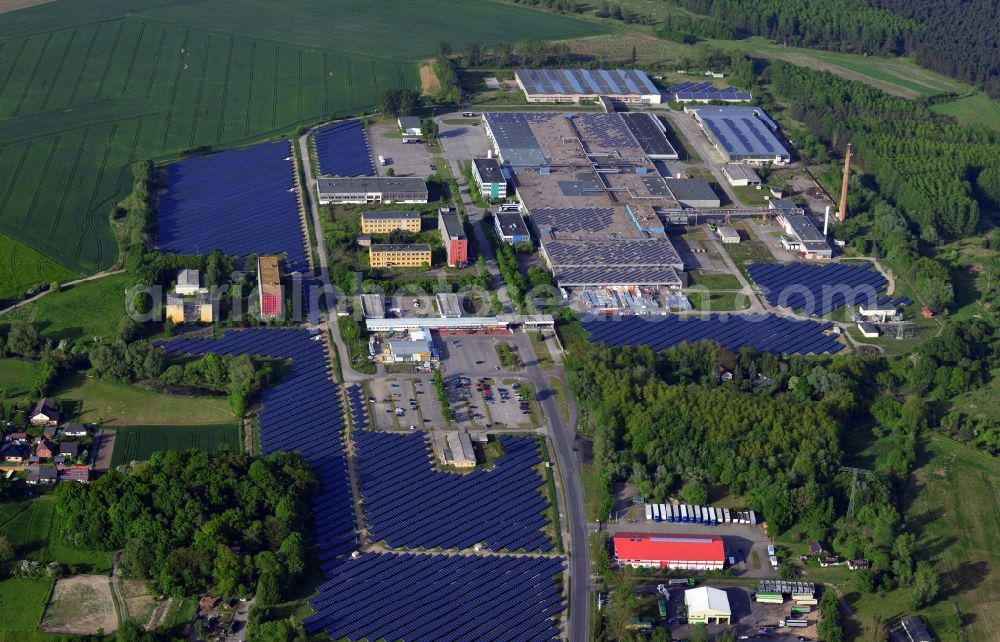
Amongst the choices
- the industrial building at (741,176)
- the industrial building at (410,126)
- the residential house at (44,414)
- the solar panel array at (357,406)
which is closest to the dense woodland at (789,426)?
the solar panel array at (357,406)

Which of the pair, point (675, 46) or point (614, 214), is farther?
point (675, 46)

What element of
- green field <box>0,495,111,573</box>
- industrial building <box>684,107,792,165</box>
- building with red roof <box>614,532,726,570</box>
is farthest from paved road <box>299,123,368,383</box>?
industrial building <box>684,107,792,165</box>

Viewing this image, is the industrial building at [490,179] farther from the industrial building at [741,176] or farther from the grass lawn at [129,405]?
the grass lawn at [129,405]

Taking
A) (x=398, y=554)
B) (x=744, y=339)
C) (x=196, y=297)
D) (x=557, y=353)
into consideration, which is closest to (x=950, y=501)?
(x=744, y=339)

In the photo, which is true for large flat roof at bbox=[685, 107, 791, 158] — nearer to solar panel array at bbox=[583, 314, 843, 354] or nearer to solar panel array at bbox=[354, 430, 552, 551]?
solar panel array at bbox=[583, 314, 843, 354]

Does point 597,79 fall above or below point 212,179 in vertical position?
above

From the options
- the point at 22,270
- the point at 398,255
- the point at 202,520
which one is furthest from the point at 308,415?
the point at 22,270

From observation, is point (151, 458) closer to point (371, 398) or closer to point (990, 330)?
point (371, 398)
